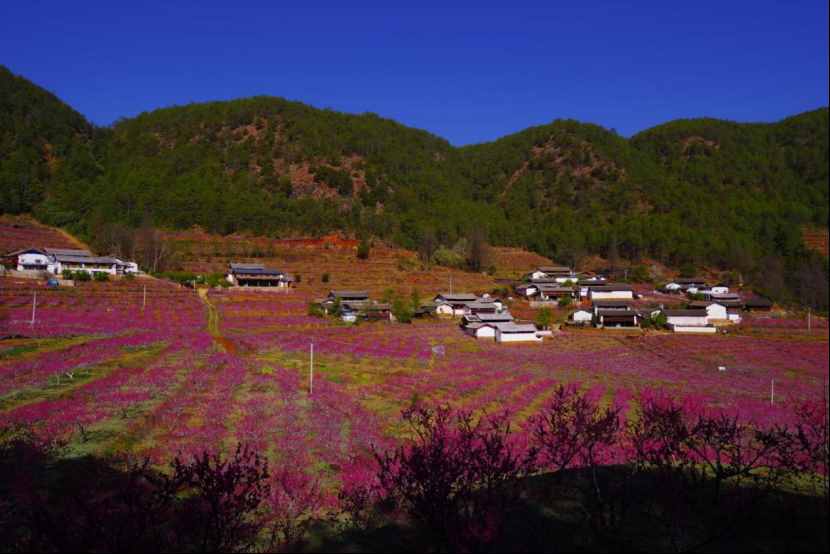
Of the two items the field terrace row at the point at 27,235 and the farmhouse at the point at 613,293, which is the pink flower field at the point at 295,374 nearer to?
the farmhouse at the point at 613,293

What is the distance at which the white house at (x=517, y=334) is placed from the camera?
185 feet

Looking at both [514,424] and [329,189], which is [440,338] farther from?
[329,189]

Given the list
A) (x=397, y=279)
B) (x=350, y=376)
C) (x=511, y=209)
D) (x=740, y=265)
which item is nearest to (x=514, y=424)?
(x=350, y=376)

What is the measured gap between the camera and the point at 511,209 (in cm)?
18662

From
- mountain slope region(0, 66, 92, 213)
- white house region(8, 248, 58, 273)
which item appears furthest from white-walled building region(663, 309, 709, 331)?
mountain slope region(0, 66, 92, 213)

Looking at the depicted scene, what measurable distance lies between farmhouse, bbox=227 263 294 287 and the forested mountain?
32.3 m

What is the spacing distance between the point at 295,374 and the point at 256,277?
5488 cm

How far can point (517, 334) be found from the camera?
5675cm

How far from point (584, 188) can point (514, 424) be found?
603ft

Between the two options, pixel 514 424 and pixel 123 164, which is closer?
pixel 514 424

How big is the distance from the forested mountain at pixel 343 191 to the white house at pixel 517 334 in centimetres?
5003

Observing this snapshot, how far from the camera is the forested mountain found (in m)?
120

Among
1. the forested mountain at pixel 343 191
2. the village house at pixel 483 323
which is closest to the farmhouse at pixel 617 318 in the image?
the village house at pixel 483 323

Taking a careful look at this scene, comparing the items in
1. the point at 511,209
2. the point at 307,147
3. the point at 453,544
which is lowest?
the point at 453,544
